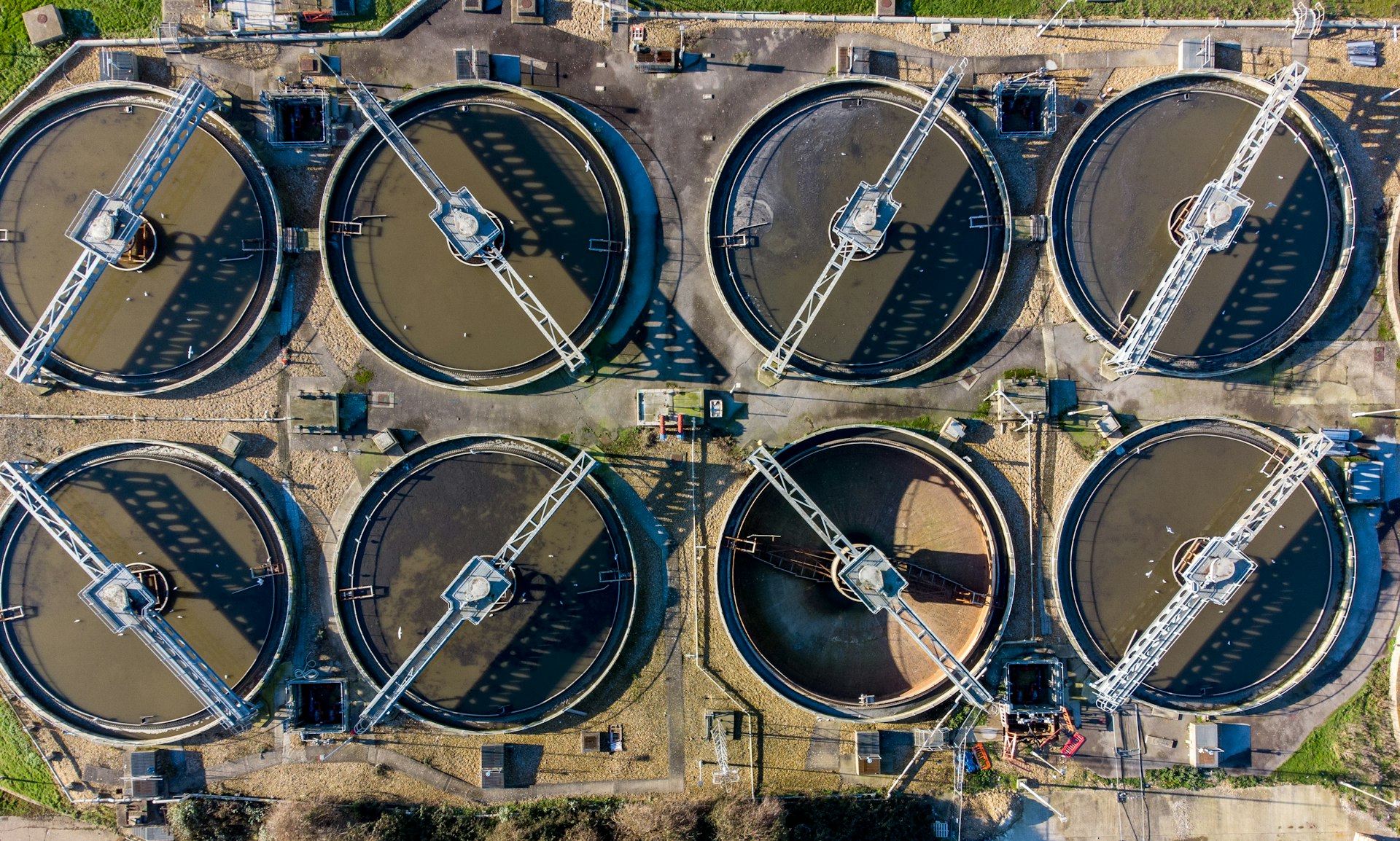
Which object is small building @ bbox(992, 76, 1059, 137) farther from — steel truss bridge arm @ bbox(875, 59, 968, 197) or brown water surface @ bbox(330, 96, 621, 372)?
brown water surface @ bbox(330, 96, 621, 372)

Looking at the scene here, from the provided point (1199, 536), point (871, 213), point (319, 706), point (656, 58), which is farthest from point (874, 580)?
point (319, 706)

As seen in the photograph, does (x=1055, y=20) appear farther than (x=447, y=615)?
Yes

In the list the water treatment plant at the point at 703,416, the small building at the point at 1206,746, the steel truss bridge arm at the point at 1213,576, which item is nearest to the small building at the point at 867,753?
the water treatment plant at the point at 703,416

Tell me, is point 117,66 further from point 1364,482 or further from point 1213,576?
point 1364,482

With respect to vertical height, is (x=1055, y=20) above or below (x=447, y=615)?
above

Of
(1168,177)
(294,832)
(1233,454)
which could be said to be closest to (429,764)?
(294,832)

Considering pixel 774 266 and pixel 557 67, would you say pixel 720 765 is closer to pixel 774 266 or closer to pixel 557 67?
pixel 774 266

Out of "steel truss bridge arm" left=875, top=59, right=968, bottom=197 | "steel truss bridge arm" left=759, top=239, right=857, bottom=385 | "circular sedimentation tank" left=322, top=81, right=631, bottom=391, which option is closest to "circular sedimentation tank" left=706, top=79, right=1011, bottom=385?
"steel truss bridge arm" left=759, top=239, right=857, bottom=385
